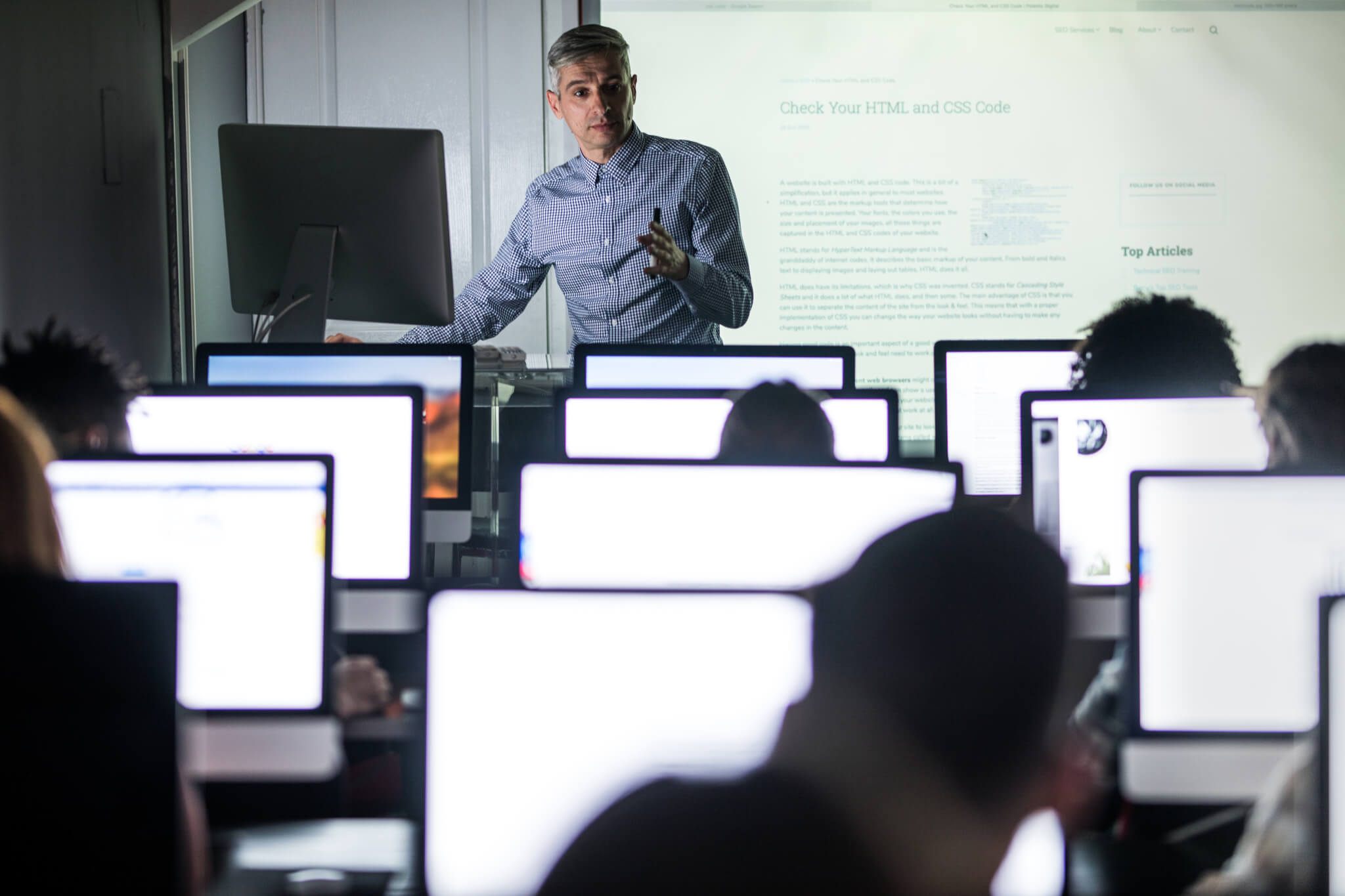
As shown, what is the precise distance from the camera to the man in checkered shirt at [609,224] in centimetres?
312

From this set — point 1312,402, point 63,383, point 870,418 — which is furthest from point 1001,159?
point 63,383

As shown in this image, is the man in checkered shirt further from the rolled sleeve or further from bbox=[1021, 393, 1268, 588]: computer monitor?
bbox=[1021, 393, 1268, 588]: computer monitor

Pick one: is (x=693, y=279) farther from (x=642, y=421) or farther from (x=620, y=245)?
(x=642, y=421)

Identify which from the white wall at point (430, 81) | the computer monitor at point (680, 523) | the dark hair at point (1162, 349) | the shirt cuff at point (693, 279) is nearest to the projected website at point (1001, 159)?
the white wall at point (430, 81)

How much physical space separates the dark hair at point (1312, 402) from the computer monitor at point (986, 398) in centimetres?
92

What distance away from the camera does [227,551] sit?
1308 mm

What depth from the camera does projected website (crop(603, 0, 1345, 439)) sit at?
4.58 meters

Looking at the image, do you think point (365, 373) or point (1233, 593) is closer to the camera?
point (1233, 593)

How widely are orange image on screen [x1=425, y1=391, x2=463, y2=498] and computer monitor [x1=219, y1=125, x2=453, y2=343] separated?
0.60m

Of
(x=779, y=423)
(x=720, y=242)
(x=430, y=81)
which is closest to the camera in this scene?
(x=779, y=423)

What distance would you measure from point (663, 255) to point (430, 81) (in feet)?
8.46

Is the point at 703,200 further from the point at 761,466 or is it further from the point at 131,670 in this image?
the point at 131,670

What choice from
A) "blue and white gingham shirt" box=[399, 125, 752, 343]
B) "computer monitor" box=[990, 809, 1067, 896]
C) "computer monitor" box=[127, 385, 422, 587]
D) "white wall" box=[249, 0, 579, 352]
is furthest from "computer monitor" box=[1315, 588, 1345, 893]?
"white wall" box=[249, 0, 579, 352]

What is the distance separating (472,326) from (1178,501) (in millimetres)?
2336
